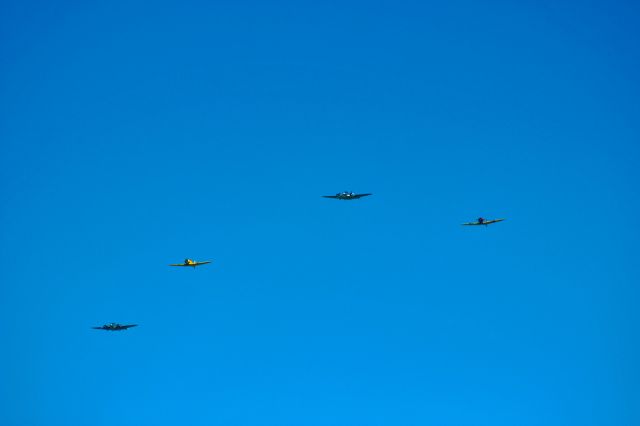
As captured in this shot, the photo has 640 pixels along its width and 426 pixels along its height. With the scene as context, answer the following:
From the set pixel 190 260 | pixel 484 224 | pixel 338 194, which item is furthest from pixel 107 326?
pixel 484 224

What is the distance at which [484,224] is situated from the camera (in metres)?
148

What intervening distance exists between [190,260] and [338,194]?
91.8ft

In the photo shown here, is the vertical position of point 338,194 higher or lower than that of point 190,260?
higher

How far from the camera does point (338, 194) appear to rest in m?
145

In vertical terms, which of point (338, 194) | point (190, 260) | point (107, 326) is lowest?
point (107, 326)

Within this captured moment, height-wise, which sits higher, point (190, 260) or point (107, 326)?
point (190, 260)

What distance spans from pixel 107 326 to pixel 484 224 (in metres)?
64.4

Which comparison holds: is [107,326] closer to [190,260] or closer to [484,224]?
[190,260]

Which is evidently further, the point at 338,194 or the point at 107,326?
the point at 107,326

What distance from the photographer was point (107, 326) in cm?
15738

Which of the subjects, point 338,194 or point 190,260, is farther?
point 190,260

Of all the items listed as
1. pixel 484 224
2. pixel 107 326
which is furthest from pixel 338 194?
pixel 107 326

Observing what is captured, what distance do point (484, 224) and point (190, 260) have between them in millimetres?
47987

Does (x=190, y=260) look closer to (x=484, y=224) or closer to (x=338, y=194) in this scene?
(x=338, y=194)
